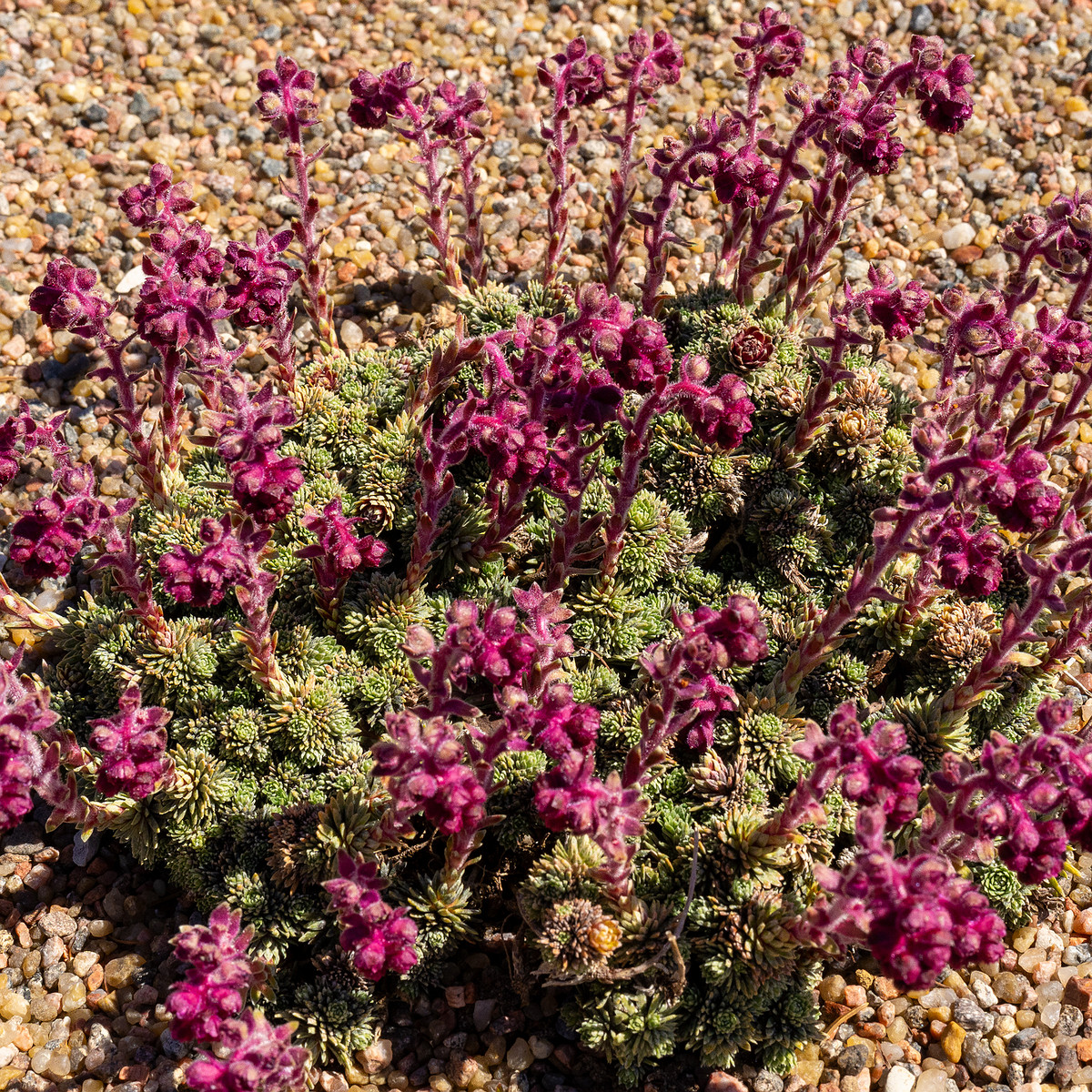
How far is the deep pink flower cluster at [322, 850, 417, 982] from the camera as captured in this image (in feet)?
11.9

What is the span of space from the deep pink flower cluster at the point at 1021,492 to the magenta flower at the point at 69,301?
11.8ft

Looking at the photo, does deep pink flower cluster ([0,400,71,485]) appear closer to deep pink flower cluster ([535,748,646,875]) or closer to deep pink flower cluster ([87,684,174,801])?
deep pink flower cluster ([87,684,174,801])

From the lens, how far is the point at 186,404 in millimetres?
6023

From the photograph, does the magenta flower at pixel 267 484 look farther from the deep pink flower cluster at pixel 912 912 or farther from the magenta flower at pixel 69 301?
the deep pink flower cluster at pixel 912 912

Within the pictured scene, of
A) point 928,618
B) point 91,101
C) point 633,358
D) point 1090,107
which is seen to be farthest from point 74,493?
point 1090,107

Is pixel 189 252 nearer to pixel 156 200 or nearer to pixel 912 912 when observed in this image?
pixel 156 200

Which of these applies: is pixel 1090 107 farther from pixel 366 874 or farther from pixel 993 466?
pixel 366 874

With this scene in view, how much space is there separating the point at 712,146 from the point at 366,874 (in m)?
3.47

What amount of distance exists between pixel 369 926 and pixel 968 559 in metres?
2.62

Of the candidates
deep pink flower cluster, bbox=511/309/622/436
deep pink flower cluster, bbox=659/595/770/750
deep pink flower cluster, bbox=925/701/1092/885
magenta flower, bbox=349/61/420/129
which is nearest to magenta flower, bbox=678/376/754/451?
deep pink flower cluster, bbox=511/309/622/436

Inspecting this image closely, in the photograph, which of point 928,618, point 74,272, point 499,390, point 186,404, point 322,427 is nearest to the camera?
point 499,390

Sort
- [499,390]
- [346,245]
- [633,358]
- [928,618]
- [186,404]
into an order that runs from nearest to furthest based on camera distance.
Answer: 1. [633,358]
2. [499,390]
3. [928,618]
4. [186,404]
5. [346,245]

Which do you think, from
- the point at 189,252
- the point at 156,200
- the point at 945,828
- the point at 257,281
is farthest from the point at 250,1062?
the point at 156,200

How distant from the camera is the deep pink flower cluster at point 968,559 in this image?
4.14 m
